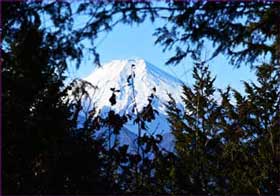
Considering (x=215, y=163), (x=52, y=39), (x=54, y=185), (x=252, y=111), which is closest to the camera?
(x=52, y=39)

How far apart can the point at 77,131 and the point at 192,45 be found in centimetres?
305

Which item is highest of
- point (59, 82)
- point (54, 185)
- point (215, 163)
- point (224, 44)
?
point (215, 163)

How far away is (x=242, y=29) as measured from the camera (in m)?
4.82

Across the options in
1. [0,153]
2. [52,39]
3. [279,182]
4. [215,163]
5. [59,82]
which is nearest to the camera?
[52,39]

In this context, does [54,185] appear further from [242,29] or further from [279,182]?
[279,182]

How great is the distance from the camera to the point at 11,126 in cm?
753

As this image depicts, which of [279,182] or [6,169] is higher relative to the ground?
[279,182]

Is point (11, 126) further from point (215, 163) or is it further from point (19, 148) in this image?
point (215, 163)

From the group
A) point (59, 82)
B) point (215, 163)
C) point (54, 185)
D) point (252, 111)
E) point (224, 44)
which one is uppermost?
point (252, 111)

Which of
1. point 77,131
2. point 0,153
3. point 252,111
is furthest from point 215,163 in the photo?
point 0,153

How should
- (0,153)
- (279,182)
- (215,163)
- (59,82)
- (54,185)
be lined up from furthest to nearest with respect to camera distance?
(215,163)
(279,182)
(59,82)
(54,185)
(0,153)

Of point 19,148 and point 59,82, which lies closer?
point 19,148

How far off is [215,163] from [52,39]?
11708mm

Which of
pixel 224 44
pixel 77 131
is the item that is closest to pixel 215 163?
pixel 77 131
